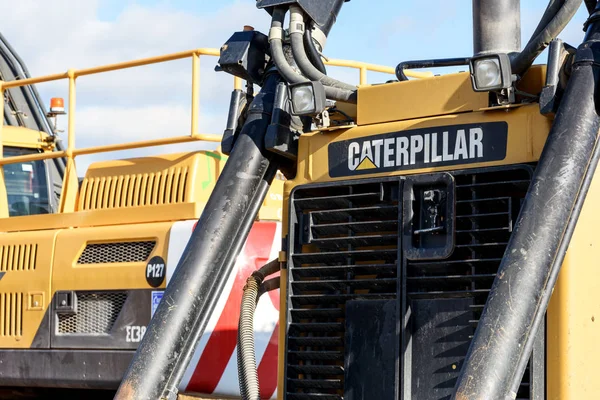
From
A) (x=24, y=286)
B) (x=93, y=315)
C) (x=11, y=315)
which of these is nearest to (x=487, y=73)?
(x=93, y=315)

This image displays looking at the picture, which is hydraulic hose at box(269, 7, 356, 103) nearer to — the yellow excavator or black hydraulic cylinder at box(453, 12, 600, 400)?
the yellow excavator

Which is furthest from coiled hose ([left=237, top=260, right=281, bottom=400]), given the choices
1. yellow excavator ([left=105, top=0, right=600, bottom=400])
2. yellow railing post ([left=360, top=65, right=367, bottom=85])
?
yellow railing post ([left=360, top=65, right=367, bottom=85])

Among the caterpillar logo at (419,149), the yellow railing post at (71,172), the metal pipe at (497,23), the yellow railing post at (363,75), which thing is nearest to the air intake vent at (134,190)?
the yellow railing post at (71,172)

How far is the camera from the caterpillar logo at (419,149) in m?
3.54

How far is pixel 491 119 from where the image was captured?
3535 millimetres

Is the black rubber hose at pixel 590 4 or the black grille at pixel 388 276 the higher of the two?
the black rubber hose at pixel 590 4

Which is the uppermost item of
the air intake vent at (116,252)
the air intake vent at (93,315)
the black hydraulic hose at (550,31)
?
the black hydraulic hose at (550,31)

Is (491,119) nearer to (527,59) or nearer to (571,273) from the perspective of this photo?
(527,59)

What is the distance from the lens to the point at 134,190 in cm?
654

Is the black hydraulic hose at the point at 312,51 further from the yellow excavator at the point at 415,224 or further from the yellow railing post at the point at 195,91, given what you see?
the yellow railing post at the point at 195,91

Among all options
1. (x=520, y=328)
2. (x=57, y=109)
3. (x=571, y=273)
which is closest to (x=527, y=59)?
(x=571, y=273)

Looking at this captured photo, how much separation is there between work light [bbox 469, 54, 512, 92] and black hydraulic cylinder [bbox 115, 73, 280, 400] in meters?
0.96

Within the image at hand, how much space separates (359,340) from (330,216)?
0.49 m

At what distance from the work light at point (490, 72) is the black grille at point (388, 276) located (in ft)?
0.94
